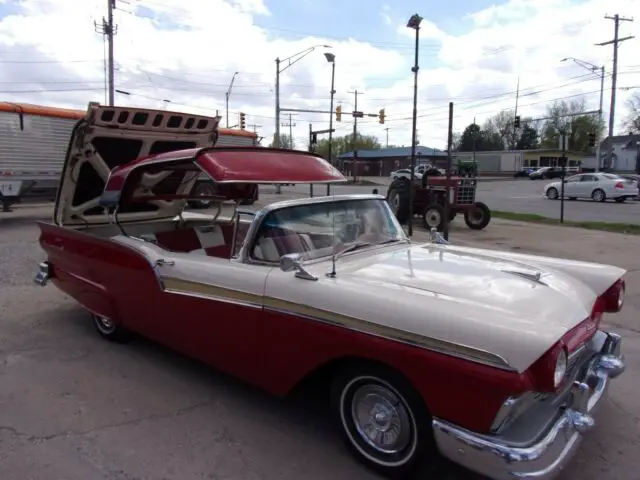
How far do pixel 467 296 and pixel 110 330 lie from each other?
3.45m

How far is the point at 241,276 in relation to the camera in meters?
3.29

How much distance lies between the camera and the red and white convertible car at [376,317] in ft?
7.57

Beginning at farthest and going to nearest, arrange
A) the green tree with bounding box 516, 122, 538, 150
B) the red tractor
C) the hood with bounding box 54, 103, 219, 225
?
the green tree with bounding box 516, 122, 538, 150 → the red tractor → the hood with bounding box 54, 103, 219, 225

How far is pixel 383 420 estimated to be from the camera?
2736 millimetres

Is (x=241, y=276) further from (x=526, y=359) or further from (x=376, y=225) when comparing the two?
(x=526, y=359)

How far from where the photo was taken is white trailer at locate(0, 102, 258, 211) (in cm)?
1420

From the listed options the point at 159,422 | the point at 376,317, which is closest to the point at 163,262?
the point at 159,422

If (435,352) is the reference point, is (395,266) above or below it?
above

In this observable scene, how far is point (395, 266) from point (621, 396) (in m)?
2.00

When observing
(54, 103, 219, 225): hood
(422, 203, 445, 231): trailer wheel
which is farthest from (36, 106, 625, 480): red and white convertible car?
(422, 203, 445, 231): trailer wheel

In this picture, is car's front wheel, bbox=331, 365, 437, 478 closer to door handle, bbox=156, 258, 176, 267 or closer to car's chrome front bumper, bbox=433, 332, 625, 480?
car's chrome front bumper, bbox=433, 332, 625, 480

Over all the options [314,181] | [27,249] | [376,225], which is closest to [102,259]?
[314,181]

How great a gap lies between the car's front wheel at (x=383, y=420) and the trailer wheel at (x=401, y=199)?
38.4 feet

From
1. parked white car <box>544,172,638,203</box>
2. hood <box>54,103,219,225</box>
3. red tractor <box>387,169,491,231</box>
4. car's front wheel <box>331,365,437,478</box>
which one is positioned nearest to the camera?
car's front wheel <box>331,365,437,478</box>
